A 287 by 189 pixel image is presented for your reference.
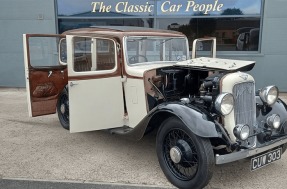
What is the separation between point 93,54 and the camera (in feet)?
14.8


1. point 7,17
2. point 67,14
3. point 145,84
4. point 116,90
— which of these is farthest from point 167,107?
point 7,17

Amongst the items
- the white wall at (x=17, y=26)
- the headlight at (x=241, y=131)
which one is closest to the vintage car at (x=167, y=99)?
the headlight at (x=241, y=131)

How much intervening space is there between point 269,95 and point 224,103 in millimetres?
861

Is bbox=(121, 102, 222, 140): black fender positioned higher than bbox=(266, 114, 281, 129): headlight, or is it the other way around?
bbox=(121, 102, 222, 140): black fender

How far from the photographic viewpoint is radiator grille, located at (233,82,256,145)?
3223mm

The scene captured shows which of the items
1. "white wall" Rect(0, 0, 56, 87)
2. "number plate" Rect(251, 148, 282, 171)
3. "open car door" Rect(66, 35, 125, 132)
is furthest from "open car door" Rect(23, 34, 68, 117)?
"white wall" Rect(0, 0, 56, 87)

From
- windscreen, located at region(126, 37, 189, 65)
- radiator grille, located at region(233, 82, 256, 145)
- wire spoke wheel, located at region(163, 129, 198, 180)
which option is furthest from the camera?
windscreen, located at region(126, 37, 189, 65)

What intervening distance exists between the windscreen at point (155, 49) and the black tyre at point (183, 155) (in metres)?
1.29

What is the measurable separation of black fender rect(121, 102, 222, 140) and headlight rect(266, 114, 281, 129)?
865 mm

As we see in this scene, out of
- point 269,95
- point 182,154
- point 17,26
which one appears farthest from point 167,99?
point 17,26

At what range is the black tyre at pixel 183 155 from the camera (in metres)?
2.93

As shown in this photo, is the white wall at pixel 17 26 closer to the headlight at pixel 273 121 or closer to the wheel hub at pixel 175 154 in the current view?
the wheel hub at pixel 175 154

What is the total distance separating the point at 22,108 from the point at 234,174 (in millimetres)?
5242

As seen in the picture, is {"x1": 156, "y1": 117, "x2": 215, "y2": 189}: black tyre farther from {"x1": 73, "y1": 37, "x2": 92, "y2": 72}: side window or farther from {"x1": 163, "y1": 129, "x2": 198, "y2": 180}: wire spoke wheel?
{"x1": 73, "y1": 37, "x2": 92, "y2": 72}: side window
